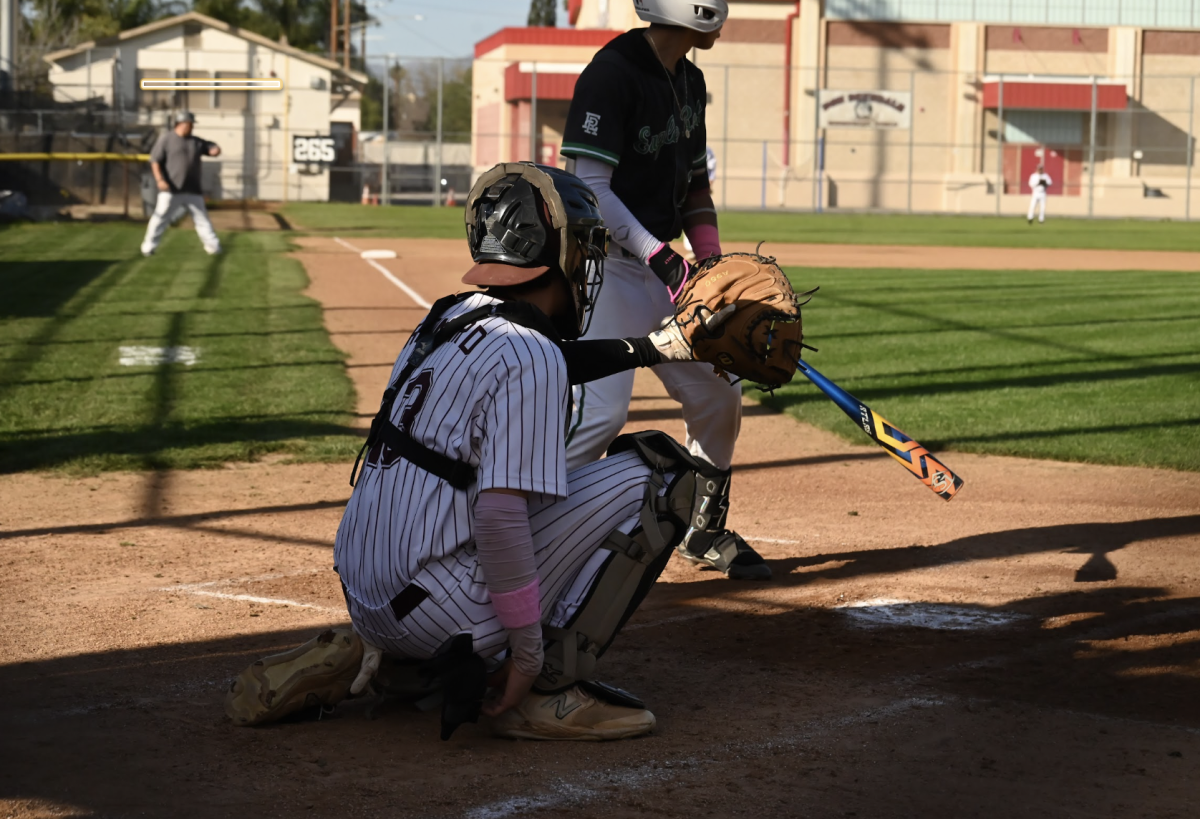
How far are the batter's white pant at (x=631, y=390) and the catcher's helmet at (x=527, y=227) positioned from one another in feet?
4.09

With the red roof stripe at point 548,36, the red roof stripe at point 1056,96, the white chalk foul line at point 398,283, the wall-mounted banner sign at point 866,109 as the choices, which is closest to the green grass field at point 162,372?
the white chalk foul line at point 398,283

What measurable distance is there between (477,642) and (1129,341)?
9037mm

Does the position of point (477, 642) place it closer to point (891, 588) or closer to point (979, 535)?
point (891, 588)

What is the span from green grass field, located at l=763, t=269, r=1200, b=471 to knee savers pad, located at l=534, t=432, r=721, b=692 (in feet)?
13.6

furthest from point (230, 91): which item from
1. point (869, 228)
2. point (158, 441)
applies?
point (158, 441)

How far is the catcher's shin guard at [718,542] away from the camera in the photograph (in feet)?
15.3

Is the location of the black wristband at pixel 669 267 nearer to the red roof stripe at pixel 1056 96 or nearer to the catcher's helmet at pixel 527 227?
the catcher's helmet at pixel 527 227

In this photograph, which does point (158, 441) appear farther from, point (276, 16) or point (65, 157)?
point (276, 16)

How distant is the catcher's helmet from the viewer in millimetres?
3020

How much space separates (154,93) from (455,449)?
4532 centimetres

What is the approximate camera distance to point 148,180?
95.2 ft

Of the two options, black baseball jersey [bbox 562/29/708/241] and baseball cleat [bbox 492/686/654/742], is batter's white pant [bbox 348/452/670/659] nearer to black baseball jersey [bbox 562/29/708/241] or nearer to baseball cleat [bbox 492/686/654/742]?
baseball cleat [bbox 492/686/654/742]

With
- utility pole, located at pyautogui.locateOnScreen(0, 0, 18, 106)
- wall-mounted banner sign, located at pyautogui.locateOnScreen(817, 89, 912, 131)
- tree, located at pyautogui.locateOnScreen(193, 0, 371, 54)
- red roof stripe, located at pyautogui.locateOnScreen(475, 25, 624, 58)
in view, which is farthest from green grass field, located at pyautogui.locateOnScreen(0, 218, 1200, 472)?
tree, located at pyautogui.locateOnScreen(193, 0, 371, 54)

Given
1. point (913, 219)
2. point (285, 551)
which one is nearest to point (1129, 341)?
point (285, 551)
